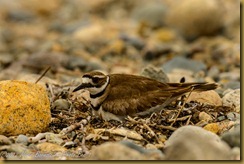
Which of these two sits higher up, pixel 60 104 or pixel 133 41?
pixel 133 41

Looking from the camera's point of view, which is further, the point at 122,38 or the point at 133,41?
the point at 122,38

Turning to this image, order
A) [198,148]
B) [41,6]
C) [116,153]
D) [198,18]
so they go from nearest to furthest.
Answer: [198,148] < [116,153] < [198,18] < [41,6]

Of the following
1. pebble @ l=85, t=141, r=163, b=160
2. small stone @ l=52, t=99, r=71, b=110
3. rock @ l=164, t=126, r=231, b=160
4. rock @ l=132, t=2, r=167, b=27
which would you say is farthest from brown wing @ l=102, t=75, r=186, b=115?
rock @ l=132, t=2, r=167, b=27

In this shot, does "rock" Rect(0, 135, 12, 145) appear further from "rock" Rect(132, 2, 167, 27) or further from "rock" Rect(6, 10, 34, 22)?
"rock" Rect(6, 10, 34, 22)

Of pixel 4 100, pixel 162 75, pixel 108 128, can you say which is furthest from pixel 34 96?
pixel 162 75

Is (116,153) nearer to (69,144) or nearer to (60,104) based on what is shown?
(69,144)

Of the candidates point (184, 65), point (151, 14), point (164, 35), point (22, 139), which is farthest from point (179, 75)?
point (151, 14)
